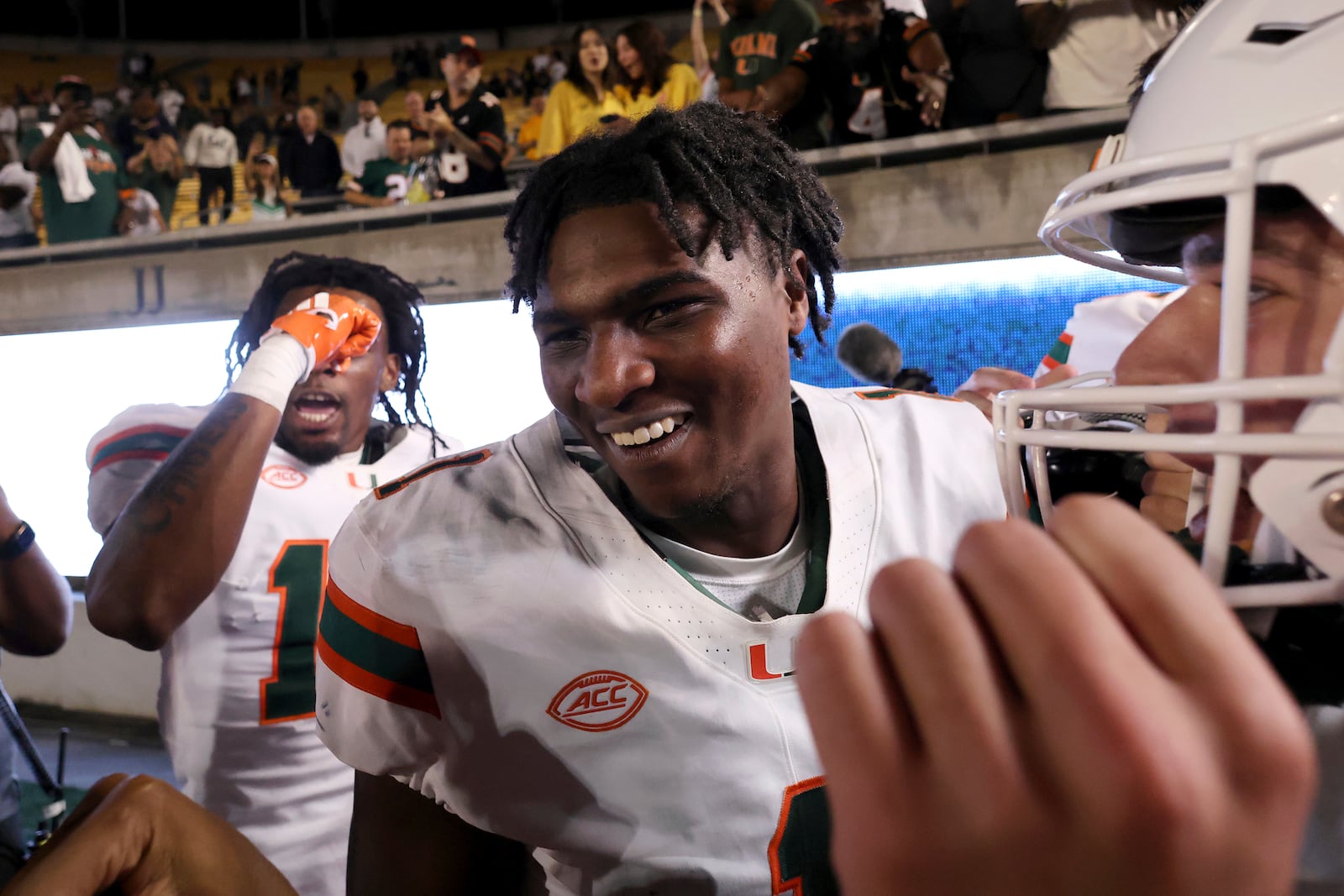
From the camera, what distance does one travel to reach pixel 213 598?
1.96 m

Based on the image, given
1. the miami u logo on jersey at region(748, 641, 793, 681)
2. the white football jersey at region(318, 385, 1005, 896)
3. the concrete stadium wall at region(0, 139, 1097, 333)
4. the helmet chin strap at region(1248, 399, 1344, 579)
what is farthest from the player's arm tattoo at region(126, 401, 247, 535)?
the concrete stadium wall at region(0, 139, 1097, 333)

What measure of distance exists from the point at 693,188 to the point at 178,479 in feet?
3.77

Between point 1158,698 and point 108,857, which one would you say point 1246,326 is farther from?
point 108,857

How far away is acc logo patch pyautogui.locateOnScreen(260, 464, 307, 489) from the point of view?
2127 millimetres

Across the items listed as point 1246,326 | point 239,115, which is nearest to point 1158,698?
point 1246,326

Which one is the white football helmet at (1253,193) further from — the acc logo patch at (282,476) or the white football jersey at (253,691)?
the acc logo patch at (282,476)

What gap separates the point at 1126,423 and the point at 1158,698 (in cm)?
78

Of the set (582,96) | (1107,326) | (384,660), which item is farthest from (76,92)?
(384,660)

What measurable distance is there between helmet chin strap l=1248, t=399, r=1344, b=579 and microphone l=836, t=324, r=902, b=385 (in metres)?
2.87

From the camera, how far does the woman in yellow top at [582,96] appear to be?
4715 mm

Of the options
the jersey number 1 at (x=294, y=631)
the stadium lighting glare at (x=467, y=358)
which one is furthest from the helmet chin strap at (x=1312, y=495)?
the stadium lighting glare at (x=467, y=358)

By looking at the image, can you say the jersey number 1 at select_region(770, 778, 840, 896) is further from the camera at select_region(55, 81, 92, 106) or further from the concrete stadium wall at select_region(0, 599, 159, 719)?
the camera at select_region(55, 81, 92, 106)

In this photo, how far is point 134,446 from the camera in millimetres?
2000

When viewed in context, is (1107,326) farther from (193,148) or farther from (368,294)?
(193,148)
